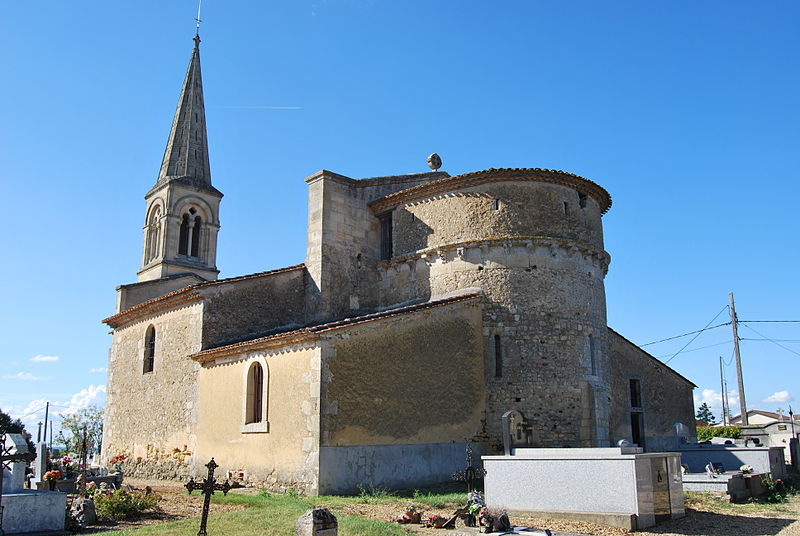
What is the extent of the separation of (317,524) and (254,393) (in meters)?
9.39

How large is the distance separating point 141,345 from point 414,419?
1107 centimetres

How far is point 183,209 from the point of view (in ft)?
112

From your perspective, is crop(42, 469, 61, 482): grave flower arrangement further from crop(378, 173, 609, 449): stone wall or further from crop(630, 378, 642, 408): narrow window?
crop(630, 378, 642, 408): narrow window

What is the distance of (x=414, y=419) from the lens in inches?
651

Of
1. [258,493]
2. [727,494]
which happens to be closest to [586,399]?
[727,494]

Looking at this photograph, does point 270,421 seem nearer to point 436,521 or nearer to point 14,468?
point 14,468

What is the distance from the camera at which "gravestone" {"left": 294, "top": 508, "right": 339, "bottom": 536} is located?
836 centimetres

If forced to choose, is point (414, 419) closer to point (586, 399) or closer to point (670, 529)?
point (586, 399)

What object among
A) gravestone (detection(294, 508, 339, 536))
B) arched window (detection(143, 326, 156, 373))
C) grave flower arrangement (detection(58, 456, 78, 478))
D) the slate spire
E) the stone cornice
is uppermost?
the slate spire

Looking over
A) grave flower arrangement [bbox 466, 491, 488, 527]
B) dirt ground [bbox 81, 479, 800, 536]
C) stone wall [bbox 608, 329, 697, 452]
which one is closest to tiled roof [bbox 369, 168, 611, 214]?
stone wall [bbox 608, 329, 697, 452]

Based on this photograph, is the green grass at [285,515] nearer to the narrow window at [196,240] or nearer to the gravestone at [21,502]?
the gravestone at [21,502]

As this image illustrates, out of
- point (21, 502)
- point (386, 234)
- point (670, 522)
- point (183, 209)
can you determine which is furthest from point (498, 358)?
point (183, 209)

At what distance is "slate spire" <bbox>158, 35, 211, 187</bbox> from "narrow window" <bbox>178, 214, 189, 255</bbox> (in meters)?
2.05

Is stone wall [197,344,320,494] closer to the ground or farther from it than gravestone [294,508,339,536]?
farther from it
